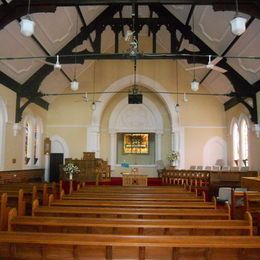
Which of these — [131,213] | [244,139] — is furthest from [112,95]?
[131,213]

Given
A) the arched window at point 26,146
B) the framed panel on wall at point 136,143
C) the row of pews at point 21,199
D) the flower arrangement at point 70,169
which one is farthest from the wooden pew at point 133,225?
the framed panel on wall at point 136,143

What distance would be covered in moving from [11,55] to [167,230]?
9046 mm

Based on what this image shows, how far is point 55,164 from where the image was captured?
1575 centimetres

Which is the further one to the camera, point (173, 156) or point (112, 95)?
point (112, 95)

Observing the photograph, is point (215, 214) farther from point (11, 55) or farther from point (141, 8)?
point (141, 8)

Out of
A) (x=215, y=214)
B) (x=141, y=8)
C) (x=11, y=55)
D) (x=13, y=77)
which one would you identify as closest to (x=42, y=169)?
(x=13, y=77)

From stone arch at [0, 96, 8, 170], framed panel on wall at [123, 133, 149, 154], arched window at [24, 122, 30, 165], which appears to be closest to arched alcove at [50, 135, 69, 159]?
arched window at [24, 122, 30, 165]

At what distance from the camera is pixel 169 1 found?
754 cm

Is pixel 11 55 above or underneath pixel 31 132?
above

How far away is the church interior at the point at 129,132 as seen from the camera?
119 inches

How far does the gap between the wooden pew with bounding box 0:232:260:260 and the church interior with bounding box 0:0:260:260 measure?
1 cm

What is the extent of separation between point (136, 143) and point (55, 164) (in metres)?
4.83

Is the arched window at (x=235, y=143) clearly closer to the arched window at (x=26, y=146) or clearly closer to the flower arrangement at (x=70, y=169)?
the flower arrangement at (x=70, y=169)

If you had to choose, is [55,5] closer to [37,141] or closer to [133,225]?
[133,225]
